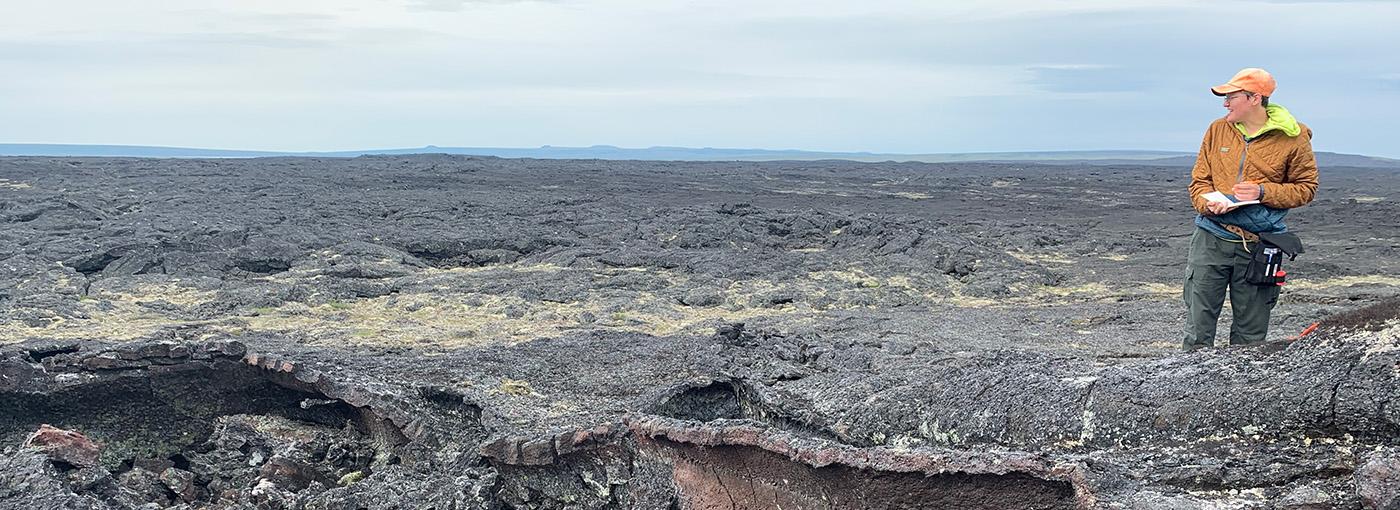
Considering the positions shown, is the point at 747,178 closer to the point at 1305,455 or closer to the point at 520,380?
the point at 520,380

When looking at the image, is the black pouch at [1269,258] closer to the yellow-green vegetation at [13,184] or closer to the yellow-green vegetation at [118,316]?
the yellow-green vegetation at [118,316]

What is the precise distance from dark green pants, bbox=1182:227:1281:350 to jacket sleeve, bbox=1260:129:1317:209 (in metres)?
0.28

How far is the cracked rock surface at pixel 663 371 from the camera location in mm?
3543

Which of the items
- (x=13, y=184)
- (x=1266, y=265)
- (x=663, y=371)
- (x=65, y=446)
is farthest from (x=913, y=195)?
(x=65, y=446)

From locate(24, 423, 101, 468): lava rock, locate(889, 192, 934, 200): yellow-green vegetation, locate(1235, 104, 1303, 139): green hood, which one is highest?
locate(1235, 104, 1303, 139): green hood

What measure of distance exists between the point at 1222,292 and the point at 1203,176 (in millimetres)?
598

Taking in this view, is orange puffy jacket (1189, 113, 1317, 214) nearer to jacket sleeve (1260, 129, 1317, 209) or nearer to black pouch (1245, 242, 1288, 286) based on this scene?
jacket sleeve (1260, 129, 1317, 209)

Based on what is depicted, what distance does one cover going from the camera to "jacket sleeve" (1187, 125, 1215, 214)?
5207 mm

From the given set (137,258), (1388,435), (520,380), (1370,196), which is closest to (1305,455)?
(1388,435)

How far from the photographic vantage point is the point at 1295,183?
16.4 feet

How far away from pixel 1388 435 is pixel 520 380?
224 inches

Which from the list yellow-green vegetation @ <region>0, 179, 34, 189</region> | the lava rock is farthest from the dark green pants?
yellow-green vegetation @ <region>0, 179, 34, 189</region>

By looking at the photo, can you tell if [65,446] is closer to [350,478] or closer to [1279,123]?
[350,478]

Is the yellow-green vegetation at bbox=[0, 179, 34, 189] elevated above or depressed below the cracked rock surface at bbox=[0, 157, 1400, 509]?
below
